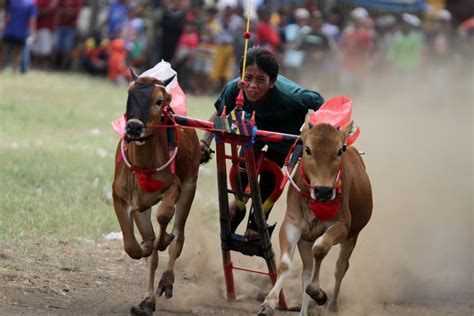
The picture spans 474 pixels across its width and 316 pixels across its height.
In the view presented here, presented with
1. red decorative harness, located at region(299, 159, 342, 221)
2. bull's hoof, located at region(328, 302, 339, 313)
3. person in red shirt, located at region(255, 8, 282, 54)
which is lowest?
person in red shirt, located at region(255, 8, 282, 54)

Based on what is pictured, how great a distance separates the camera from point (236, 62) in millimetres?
29062

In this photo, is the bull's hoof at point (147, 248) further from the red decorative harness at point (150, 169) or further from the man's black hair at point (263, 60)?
the man's black hair at point (263, 60)

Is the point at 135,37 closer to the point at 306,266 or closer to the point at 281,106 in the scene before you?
the point at 281,106

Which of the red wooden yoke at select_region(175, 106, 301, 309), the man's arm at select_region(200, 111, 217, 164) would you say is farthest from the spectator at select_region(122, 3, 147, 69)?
the man's arm at select_region(200, 111, 217, 164)

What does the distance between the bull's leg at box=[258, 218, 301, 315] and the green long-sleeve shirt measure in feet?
3.45

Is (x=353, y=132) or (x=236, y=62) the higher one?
(x=353, y=132)

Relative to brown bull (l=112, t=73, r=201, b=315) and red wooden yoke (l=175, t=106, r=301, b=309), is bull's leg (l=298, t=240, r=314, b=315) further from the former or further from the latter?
brown bull (l=112, t=73, r=201, b=315)

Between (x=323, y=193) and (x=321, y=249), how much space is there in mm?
524

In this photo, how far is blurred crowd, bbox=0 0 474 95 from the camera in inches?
1121

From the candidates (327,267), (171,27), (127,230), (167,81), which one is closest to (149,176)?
(127,230)

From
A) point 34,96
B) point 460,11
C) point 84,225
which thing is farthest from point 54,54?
point 84,225

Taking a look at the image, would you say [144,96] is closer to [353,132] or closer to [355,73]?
[353,132]

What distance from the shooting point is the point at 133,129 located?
8.40 m

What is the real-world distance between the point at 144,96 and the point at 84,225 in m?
4.41
